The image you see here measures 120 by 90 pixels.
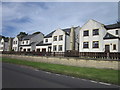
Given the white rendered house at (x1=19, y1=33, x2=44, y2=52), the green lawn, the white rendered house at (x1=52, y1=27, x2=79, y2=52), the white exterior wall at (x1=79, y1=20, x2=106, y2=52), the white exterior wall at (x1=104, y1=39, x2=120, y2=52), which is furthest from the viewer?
the white rendered house at (x1=19, y1=33, x2=44, y2=52)

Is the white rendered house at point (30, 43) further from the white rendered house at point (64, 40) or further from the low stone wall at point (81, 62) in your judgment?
the low stone wall at point (81, 62)

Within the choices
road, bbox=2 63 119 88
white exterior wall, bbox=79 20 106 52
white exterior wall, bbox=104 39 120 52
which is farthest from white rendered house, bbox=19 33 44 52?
road, bbox=2 63 119 88

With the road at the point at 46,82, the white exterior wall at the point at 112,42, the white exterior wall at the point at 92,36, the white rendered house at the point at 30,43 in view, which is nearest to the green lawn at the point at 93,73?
the road at the point at 46,82

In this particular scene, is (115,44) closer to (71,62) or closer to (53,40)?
(71,62)

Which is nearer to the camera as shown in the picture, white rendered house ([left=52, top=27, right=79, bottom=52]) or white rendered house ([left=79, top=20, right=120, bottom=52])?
white rendered house ([left=79, top=20, right=120, bottom=52])

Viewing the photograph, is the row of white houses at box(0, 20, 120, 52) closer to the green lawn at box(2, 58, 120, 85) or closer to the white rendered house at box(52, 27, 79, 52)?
the white rendered house at box(52, 27, 79, 52)

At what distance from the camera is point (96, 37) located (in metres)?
33.6

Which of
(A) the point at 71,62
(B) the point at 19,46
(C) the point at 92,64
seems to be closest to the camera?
(C) the point at 92,64

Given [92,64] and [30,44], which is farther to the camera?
[30,44]

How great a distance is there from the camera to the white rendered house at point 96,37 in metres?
31.6

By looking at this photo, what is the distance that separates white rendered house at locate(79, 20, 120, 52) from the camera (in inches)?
1245

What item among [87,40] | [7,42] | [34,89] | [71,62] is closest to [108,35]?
[87,40]

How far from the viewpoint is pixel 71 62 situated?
2328 centimetres

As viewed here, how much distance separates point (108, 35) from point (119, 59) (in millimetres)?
15588
